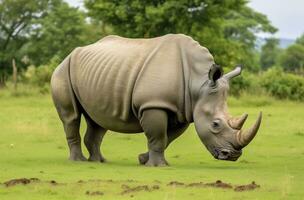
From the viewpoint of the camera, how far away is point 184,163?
48.8 ft

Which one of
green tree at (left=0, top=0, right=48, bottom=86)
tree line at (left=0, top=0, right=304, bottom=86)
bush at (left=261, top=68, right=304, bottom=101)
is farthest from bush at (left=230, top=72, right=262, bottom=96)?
green tree at (left=0, top=0, right=48, bottom=86)

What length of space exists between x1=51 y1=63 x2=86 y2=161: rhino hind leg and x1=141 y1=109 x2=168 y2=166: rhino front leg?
1672 mm

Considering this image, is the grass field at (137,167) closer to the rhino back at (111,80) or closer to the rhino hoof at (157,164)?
the rhino hoof at (157,164)

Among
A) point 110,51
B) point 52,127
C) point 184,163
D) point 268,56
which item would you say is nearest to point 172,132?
point 184,163

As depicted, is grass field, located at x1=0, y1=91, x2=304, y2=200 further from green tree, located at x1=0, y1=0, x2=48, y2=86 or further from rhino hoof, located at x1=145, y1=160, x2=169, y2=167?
green tree, located at x1=0, y1=0, x2=48, y2=86

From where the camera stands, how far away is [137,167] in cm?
1366

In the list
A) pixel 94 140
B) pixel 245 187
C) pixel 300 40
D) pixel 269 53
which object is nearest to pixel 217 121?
pixel 245 187

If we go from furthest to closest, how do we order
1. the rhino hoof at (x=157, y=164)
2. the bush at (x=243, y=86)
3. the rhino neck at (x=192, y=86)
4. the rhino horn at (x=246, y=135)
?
the bush at (x=243, y=86)
the rhino hoof at (x=157, y=164)
the rhino neck at (x=192, y=86)
the rhino horn at (x=246, y=135)

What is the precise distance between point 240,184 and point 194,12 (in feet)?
89.9

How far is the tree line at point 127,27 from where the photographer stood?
3778 cm

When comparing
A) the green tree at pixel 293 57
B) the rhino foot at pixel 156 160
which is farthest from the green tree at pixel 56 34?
the rhino foot at pixel 156 160

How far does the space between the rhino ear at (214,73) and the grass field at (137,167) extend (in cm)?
146

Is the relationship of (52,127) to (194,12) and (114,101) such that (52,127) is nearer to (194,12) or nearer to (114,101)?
(114,101)

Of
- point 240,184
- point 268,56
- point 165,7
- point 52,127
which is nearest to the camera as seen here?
point 240,184
